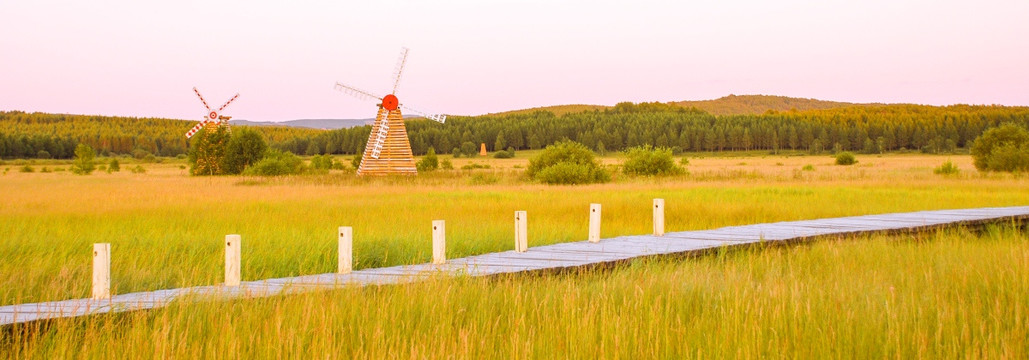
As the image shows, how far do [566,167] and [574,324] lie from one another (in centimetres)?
2817

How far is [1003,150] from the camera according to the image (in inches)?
1507

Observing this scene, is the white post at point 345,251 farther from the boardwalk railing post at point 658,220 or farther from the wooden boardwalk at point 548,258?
the boardwalk railing post at point 658,220

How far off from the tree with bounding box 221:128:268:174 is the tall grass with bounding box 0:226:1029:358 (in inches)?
1846

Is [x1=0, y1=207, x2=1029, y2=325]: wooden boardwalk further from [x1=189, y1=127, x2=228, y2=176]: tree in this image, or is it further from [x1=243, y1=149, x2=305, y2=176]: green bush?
[x1=189, y1=127, x2=228, y2=176]: tree

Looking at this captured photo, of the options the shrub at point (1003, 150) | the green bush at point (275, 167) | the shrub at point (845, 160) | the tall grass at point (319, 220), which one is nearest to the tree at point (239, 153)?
the green bush at point (275, 167)

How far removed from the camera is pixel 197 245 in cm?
1112

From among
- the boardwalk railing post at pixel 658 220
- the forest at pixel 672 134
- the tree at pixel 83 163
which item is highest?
the forest at pixel 672 134

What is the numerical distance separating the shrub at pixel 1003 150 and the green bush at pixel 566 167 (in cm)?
1804

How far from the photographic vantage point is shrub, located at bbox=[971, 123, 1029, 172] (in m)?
37.1

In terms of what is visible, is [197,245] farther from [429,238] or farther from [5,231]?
[5,231]

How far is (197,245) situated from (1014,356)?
30.8 ft

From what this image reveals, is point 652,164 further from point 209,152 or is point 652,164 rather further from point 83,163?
point 83,163

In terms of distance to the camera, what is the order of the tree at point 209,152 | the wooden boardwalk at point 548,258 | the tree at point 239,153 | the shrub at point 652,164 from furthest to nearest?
the tree at point 209,152
the tree at point 239,153
the shrub at point 652,164
the wooden boardwalk at point 548,258

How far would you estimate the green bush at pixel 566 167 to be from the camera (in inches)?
1315
